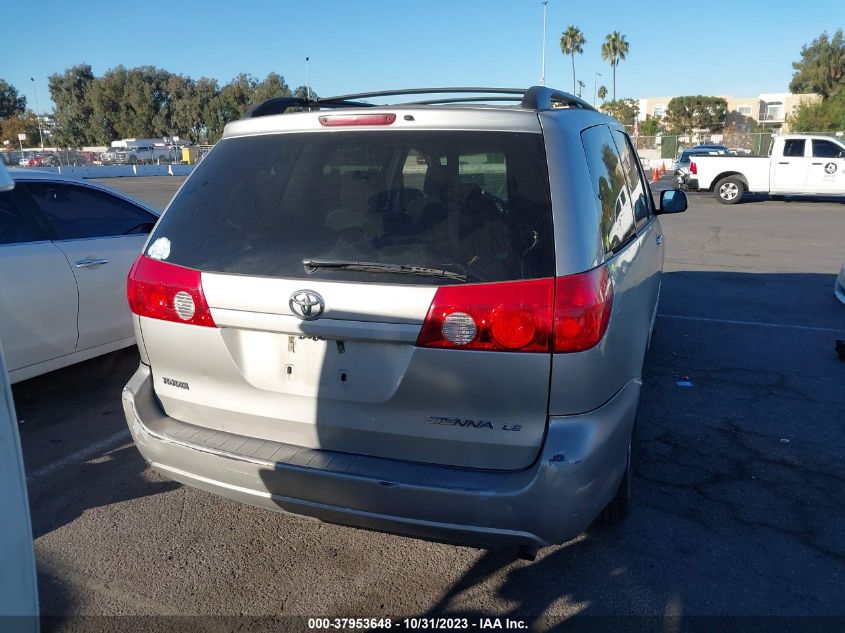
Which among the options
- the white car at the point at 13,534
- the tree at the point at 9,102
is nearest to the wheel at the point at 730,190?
the white car at the point at 13,534

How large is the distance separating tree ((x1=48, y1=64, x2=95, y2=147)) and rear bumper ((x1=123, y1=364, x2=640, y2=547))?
90.8m

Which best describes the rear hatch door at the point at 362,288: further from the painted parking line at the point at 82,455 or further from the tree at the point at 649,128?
→ the tree at the point at 649,128

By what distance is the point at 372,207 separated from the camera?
2.61 metres

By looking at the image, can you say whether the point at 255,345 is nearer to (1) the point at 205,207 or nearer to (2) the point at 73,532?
(1) the point at 205,207

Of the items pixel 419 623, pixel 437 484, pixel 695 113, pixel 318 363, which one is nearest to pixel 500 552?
pixel 419 623

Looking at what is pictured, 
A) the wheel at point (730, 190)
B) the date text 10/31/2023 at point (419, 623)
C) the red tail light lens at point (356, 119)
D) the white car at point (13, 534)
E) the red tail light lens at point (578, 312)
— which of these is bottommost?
the date text 10/31/2023 at point (419, 623)

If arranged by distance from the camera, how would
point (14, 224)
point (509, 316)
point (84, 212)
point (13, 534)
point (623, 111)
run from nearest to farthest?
point (13, 534) → point (509, 316) → point (14, 224) → point (84, 212) → point (623, 111)

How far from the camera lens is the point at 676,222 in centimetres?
1630

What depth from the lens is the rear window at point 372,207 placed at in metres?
2.40

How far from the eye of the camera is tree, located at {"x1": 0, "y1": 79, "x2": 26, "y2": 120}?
274ft

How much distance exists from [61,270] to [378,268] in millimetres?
3181

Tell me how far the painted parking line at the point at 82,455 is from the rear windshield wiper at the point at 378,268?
2.41 meters

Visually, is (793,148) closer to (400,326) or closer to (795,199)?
(795,199)

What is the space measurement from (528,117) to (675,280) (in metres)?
7.43
